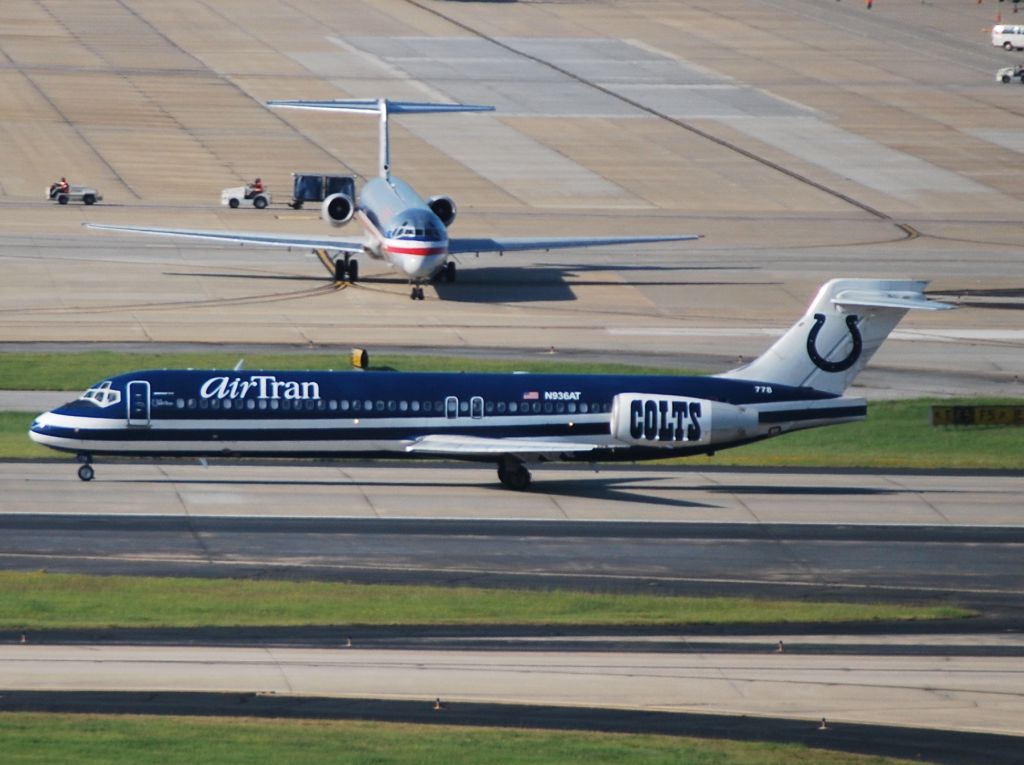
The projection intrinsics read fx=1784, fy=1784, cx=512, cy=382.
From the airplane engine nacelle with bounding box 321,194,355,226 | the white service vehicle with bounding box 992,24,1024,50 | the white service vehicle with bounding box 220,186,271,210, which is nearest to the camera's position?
the airplane engine nacelle with bounding box 321,194,355,226

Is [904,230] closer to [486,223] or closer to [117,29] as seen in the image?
[486,223]

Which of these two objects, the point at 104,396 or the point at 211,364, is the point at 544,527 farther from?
the point at 211,364

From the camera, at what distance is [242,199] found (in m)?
90.1

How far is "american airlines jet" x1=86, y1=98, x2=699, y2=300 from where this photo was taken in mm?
68875

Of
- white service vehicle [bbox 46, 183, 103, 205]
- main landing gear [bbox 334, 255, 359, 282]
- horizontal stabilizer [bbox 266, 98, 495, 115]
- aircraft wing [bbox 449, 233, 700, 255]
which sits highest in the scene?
horizontal stabilizer [bbox 266, 98, 495, 115]

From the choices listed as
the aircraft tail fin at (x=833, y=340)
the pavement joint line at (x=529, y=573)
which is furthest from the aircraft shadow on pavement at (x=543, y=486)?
the pavement joint line at (x=529, y=573)

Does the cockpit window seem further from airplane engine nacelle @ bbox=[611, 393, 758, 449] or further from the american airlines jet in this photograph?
the american airlines jet

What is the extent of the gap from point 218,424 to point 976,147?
7719 centimetres

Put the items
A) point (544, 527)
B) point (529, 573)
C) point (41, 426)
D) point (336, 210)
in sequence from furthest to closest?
1. point (336, 210)
2. point (41, 426)
3. point (544, 527)
4. point (529, 573)

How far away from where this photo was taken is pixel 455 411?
4416 cm

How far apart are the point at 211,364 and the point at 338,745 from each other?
33562 mm

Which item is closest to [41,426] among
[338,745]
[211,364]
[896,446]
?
[211,364]

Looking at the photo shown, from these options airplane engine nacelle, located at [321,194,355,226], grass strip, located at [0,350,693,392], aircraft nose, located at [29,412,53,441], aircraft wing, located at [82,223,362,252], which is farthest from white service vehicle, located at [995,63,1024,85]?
aircraft nose, located at [29,412,53,441]

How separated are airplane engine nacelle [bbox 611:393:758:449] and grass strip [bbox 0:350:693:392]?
45.0 ft
